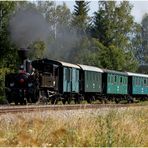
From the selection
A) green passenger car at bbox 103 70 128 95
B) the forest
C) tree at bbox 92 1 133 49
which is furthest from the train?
tree at bbox 92 1 133 49

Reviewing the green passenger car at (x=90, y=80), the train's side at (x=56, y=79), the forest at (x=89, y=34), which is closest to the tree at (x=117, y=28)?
the forest at (x=89, y=34)

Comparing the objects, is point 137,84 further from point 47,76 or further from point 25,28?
point 47,76

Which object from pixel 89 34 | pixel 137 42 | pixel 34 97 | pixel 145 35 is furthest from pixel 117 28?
pixel 34 97

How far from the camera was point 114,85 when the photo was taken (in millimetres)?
38625

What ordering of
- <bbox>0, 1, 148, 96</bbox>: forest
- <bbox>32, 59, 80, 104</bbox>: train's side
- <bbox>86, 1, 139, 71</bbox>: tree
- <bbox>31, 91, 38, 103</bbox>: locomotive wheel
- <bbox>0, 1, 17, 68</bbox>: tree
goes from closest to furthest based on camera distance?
<bbox>31, 91, 38, 103</bbox>: locomotive wheel, <bbox>32, 59, 80, 104</bbox>: train's side, <bbox>0, 1, 17, 68</bbox>: tree, <bbox>0, 1, 148, 96</bbox>: forest, <bbox>86, 1, 139, 71</bbox>: tree

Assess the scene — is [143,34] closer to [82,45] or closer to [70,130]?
[82,45]

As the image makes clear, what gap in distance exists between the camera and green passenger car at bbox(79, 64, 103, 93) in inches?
1305

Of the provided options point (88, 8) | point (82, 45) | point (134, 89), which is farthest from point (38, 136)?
point (88, 8)

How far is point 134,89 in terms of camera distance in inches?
1677

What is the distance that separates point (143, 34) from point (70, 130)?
91.0 metres

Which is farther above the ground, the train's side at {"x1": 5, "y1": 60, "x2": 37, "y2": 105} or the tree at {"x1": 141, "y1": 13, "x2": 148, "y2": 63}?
the tree at {"x1": 141, "y1": 13, "x2": 148, "y2": 63}

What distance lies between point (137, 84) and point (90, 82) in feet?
35.0

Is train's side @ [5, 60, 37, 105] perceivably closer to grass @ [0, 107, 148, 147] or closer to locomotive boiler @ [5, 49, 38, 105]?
locomotive boiler @ [5, 49, 38, 105]

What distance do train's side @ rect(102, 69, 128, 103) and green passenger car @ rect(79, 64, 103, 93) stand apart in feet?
4.00
